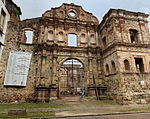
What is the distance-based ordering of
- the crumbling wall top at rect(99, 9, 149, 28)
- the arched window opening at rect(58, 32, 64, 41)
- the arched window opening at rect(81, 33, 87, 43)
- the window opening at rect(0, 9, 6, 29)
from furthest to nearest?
the arched window opening at rect(81, 33, 87, 43) → the arched window opening at rect(58, 32, 64, 41) → the crumbling wall top at rect(99, 9, 149, 28) → the window opening at rect(0, 9, 6, 29)

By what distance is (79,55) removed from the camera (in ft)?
44.5

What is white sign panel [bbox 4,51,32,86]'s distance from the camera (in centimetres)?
1129

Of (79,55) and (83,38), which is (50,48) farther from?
(83,38)

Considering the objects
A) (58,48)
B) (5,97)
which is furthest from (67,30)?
(5,97)

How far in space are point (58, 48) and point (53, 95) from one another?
5.19 metres

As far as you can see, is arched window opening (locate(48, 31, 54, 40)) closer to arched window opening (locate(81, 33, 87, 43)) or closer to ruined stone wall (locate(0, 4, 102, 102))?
ruined stone wall (locate(0, 4, 102, 102))

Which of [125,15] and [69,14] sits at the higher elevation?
[69,14]

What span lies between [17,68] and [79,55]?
6.87m

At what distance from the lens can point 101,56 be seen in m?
14.0

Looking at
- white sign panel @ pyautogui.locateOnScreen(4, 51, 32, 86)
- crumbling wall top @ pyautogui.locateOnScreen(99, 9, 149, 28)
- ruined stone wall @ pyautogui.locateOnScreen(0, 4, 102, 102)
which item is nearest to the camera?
white sign panel @ pyautogui.locateOnScreen(4, 51, 32, 86)

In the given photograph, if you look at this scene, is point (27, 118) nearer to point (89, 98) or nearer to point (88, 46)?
point (89, 98)

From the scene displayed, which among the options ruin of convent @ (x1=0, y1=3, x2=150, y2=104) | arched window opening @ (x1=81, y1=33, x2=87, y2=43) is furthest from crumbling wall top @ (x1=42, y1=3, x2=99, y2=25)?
arched window opening @ (x1=81, y1=33, x2=87, y2=43)

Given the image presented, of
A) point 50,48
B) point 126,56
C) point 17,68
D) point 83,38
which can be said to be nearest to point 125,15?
point 126,56

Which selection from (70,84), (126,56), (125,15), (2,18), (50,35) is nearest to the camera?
(126,56)
